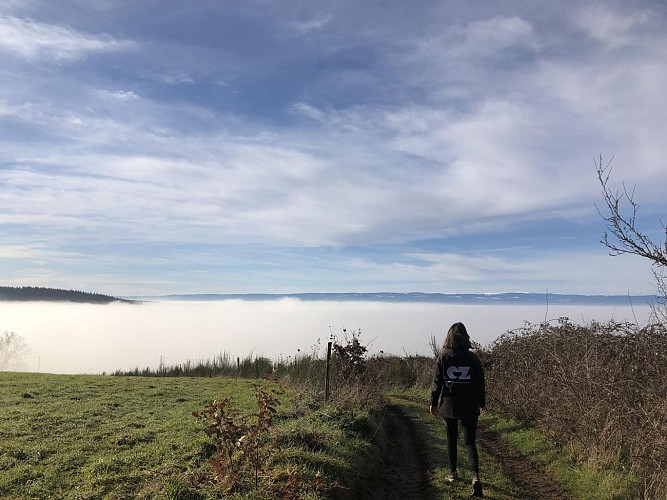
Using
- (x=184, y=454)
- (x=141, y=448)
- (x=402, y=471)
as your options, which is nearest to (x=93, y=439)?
(x=141, y=448)

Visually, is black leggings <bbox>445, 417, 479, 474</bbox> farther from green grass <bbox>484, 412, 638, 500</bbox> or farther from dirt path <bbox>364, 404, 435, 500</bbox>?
green grass <bbox>484, 412, 638, 500</bbox>

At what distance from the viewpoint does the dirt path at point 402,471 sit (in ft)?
24.0

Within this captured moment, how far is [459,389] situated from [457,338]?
75 cm

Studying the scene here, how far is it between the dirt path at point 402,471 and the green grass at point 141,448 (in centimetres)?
34

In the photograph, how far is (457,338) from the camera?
7.38 m

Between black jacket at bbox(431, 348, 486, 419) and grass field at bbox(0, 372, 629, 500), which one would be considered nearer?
grass field at bbox(0, 372, 629, 500)

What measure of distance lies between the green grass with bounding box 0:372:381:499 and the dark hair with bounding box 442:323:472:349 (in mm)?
2381

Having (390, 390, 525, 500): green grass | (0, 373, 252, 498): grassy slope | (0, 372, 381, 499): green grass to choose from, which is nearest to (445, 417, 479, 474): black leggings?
(390, 390, 525, 500): green grass

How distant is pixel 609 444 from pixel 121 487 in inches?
281

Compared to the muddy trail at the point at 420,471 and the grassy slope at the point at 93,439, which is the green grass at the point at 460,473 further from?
the grassy slope at the point at 93,439

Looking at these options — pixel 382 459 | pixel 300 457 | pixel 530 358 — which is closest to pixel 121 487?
pixel 300 457

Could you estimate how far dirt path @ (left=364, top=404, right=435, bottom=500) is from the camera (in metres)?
7.32

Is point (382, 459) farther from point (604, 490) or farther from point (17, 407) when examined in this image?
point (17, 407)

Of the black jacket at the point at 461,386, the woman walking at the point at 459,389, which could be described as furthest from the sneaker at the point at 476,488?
the black jacket at the point at 461,386
